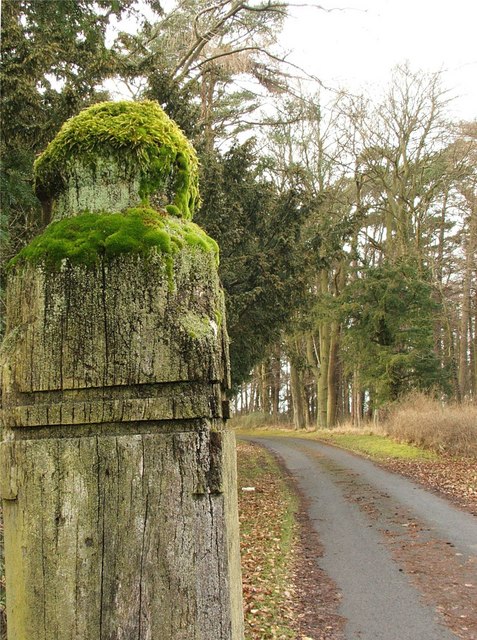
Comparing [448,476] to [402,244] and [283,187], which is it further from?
[402,244]

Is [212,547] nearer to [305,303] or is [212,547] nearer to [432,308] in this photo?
[305,303]

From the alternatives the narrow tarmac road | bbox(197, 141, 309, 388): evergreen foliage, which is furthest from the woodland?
the narrow tarmac road

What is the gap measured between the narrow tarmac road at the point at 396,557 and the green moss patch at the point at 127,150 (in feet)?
15.8

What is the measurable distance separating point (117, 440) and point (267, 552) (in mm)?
7034

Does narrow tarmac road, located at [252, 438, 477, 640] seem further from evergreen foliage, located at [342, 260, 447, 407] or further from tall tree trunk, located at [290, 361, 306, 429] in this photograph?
tall tree trunk, located at [290, 361, 306, 429]

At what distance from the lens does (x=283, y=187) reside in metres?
14.2

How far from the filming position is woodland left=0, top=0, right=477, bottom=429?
26.9 feet

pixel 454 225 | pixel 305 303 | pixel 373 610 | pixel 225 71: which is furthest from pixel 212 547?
pixel 454 225

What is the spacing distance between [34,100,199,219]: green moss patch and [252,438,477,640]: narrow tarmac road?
15.8 feet

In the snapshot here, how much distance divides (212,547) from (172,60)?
51.3 feet

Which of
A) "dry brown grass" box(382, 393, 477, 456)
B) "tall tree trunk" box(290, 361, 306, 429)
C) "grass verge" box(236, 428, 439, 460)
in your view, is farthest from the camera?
"tall tree trunk" box(290, 361, 306, 429)

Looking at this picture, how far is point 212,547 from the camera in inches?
49.8

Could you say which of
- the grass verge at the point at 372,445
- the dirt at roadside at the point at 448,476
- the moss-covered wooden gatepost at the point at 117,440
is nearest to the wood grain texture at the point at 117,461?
the moss-covered wooden gatepost at the point at 117,440

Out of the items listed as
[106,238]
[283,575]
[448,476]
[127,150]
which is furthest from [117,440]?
[448,476]
